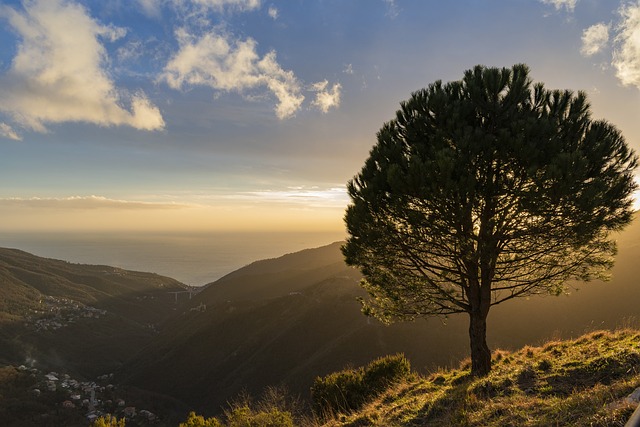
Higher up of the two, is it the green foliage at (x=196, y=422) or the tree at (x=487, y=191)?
the tree at (x=487, y=191)

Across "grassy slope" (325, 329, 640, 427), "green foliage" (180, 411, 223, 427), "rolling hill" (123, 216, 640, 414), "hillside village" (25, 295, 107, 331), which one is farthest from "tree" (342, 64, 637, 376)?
"hillside village" (25, 295, 107, 331)

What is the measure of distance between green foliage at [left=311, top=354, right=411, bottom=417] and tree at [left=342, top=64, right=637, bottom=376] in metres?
6.57

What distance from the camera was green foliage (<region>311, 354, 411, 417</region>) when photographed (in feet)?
57.9

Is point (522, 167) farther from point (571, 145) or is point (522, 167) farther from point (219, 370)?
point (219, 370)

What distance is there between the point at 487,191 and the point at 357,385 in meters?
12.6

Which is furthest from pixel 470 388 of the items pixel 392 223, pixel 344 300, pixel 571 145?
pixel 344 300

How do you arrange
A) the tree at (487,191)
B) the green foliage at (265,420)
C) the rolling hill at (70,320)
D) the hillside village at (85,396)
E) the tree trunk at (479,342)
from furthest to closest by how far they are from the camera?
the rolling hill at (70,320) < the hillside village at (85,396) < the green foliage at (265,420) < the tree trunk at (479,342) < the tree at (487,191)

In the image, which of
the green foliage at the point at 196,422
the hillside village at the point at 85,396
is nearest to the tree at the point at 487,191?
the green foliage at the point at 196,422

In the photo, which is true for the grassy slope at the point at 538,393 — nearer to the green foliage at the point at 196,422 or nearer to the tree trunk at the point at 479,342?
the tree trunk at the point at 479,342

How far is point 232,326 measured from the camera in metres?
92.6

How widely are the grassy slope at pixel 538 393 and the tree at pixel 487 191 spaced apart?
2.34 metres

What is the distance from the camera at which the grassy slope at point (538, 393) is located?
611 cm

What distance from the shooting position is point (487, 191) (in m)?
11.2

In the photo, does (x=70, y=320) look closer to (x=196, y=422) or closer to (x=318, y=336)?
(x=318, y=336)
